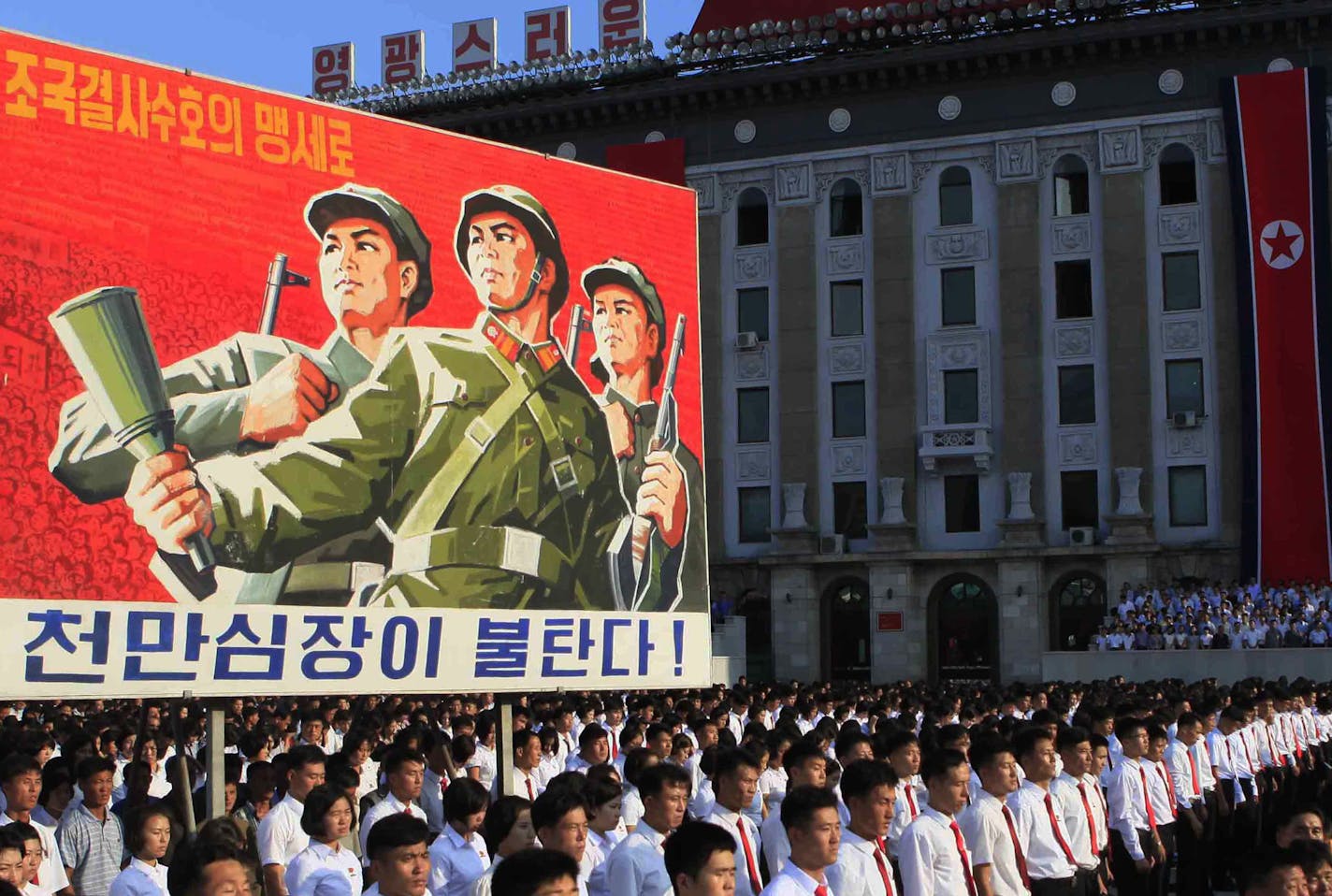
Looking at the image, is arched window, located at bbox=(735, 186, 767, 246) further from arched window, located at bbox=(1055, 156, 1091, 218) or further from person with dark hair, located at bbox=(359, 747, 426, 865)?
person with dark hair, located at bbox=(359, 747, 426, 865)

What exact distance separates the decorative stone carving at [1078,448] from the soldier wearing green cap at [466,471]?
32.5 metres

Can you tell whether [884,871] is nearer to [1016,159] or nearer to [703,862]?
[703,862]

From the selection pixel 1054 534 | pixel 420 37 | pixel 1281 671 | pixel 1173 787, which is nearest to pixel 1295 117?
pixel 1054 534

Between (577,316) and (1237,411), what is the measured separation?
Result: 110ft

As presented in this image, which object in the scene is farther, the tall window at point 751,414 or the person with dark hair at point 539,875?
the tall window at point 751,414

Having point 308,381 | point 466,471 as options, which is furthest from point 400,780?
point 308,381

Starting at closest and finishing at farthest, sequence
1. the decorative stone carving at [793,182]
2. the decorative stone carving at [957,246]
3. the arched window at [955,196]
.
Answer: the decorative stone carving at [957,246] → the arched window at [955,196] → the decorative stone carving at [793,182]

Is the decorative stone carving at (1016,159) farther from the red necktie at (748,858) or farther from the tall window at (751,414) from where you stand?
the red necktie at (748,858)

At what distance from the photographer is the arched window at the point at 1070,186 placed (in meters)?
45.8

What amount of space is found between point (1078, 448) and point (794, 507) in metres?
7.62

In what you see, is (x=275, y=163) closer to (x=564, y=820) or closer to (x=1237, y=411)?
(x=564, y=820)

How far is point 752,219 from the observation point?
4897cm

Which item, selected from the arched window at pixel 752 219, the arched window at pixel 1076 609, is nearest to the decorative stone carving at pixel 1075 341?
the arched window at pixel 1076 609

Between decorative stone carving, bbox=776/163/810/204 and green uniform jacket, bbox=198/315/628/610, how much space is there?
35239 mm
